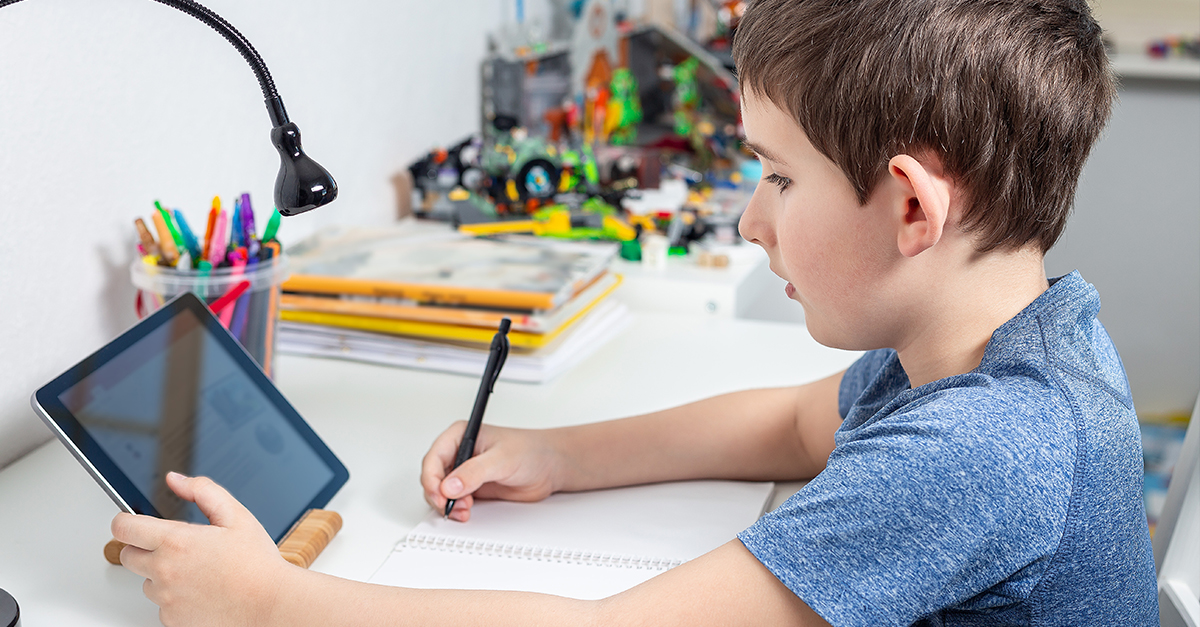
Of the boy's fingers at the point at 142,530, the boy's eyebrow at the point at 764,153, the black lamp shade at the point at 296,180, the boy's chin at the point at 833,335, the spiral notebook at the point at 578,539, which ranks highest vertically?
the boy's eyebrow at the point at 764,153

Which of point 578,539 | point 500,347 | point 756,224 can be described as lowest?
point 578,539

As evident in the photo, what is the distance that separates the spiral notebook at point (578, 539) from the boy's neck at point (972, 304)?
0.20 metres

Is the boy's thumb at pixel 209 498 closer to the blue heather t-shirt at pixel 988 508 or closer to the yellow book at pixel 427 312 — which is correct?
the blue heather t-shirt at pixel 988 508

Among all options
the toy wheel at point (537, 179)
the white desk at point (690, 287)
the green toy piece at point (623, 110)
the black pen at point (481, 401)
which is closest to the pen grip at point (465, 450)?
the black pen at point (481, 401)

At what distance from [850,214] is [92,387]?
467 millimetres

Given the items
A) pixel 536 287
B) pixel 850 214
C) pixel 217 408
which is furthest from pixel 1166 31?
pixel 217 408

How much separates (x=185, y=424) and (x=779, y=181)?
16.6 inches

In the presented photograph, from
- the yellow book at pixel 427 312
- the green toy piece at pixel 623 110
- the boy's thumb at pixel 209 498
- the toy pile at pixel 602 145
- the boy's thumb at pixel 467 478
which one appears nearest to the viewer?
the boy's thumb at pixel 209 498

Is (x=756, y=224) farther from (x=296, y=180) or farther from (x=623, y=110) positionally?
(x=623, y=110)

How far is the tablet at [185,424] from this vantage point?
57 cm

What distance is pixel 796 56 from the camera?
0.55m

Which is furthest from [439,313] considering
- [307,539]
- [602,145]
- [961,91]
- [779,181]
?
[602,145]

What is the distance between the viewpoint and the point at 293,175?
1.92ft

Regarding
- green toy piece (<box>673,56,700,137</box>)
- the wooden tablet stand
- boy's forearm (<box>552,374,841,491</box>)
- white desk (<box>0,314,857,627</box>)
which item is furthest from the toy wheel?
the wooden tablet stand
